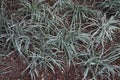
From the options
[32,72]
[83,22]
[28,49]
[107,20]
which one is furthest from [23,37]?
[107,20]

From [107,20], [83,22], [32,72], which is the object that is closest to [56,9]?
[83,22]

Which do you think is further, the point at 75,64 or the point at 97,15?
the point at 97,15

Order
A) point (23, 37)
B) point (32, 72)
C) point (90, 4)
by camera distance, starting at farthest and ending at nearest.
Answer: point (90, 4)
point (23, 37)
point (32, 72)

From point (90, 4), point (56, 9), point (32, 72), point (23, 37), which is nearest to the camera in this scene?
point (32, 72)

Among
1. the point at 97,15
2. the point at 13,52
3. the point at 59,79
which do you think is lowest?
the point at 59,79

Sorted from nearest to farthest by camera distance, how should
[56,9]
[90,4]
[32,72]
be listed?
[32,72], [56,9], [90,4]

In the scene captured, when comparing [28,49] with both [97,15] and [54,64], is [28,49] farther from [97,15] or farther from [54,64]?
[97,15]

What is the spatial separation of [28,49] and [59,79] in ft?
1.63

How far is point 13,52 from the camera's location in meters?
3.59

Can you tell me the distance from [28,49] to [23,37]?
0.16m

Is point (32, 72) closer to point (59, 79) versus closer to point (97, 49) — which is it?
point (59, 79)

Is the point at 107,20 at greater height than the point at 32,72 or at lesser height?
greater

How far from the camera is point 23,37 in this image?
3.66 m

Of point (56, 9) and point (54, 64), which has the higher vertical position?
point (56, 9)
